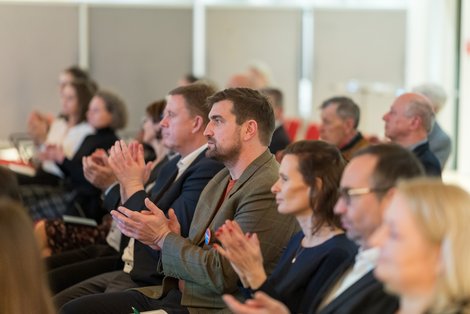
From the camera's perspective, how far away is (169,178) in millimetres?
4422

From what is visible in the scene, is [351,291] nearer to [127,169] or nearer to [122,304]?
[122,304]

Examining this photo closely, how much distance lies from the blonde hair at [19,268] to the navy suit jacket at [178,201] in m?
1.74

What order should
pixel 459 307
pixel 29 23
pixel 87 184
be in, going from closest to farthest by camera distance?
pixel 459 307
pixel 87 184
pixel 29 23

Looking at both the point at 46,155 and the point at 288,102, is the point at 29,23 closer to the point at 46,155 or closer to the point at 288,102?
the point at 288,102

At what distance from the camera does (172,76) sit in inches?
432

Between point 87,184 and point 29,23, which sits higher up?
point 29,23

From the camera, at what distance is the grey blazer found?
341cm

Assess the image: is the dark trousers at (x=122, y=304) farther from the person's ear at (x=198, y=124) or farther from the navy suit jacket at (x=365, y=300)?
the navy suit jacket at (x=365, y=300)

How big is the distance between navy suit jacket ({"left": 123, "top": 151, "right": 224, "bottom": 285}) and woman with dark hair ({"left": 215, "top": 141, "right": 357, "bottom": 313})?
1.02m

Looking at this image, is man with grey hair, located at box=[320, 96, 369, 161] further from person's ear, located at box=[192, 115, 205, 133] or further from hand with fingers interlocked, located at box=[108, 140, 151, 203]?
hand with fingers interlocked, located at box=[108, 140, 151, 203]

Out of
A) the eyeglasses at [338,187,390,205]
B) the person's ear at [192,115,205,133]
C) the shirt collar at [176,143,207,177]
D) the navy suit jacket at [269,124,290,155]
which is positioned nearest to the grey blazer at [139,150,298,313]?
the shirt collar at [176,143,207,177]

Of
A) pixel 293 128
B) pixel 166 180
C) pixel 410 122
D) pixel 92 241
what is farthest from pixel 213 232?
pixel 293 128

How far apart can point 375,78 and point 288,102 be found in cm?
121

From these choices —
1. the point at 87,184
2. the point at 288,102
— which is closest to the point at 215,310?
the point at 87,184
